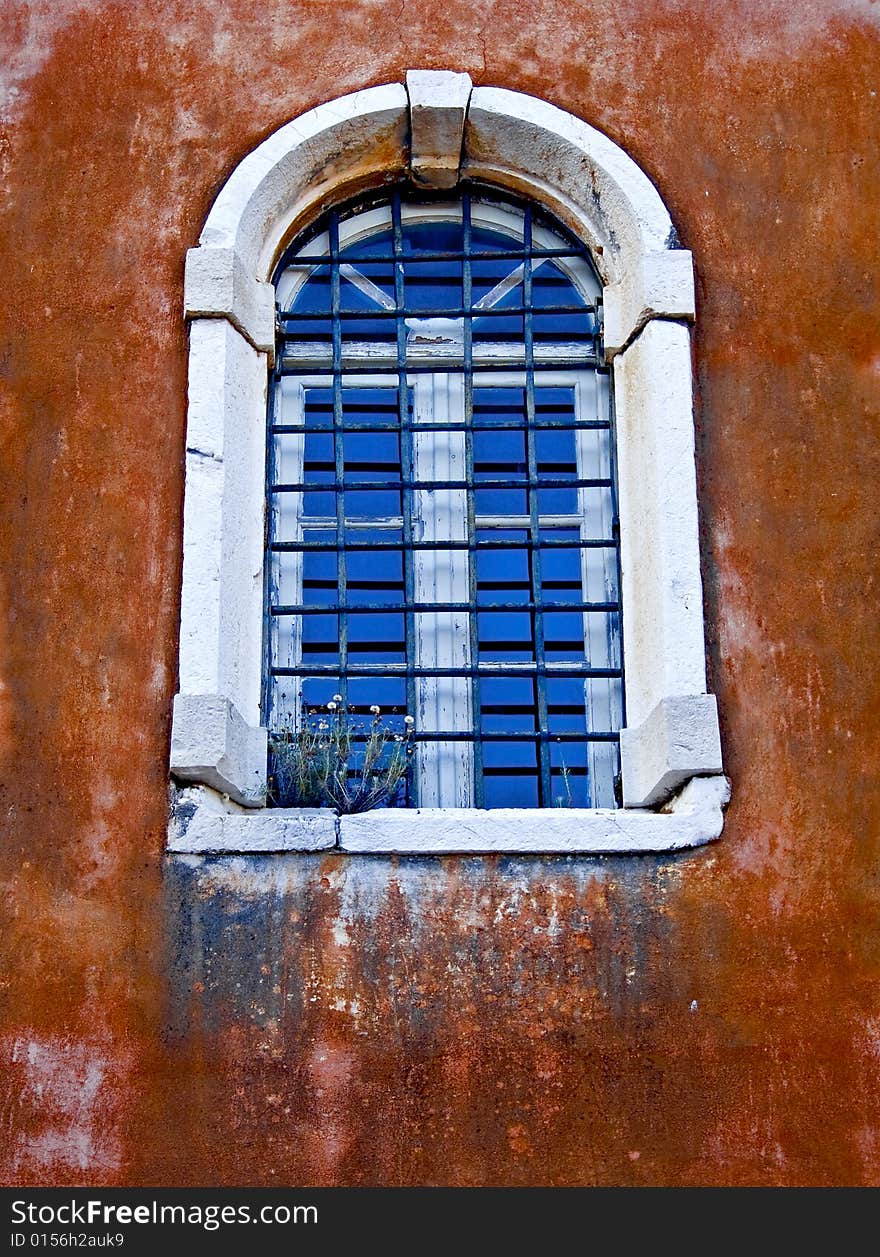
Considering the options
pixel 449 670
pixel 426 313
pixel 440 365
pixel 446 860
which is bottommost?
pixel 446 860

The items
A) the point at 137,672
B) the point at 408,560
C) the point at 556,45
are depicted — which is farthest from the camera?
the point at 556,45

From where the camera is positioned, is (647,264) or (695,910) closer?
(695,910)

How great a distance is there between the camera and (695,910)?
4594mm

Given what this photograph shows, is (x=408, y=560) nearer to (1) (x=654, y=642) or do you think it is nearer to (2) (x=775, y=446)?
(1) (x=654, y=642)

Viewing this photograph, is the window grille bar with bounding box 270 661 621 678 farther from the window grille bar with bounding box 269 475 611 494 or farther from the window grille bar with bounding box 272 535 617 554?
the window grille bar with bounding box 269 475 611 494

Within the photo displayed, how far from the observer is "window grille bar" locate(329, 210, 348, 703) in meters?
5.13

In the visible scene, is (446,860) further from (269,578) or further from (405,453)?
(405,453)

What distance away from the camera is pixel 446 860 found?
4.64 meters

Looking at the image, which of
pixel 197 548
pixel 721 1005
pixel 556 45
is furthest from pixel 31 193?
pixel 721 1005

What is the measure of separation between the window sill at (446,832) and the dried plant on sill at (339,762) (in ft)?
0.57

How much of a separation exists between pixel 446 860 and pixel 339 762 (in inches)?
18.2

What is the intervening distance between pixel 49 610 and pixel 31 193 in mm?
1357

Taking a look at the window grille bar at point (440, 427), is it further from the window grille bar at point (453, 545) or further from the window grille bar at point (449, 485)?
the window grille bar at point (453, 545)

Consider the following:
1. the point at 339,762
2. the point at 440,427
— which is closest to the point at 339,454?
the point at 440,427
